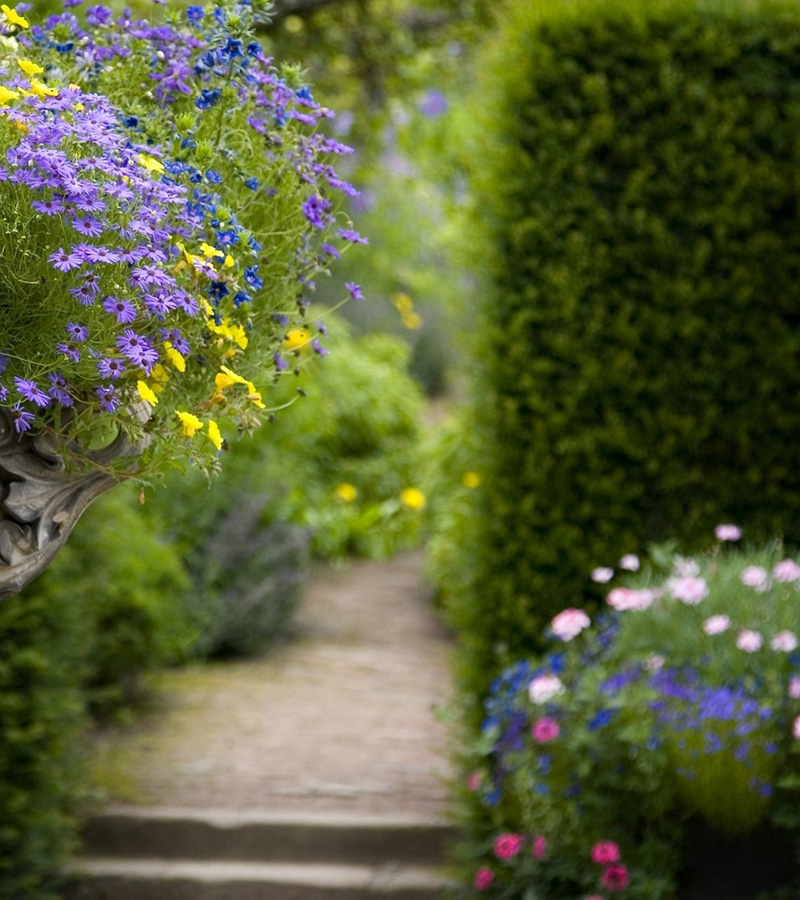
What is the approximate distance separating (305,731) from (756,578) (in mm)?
2483

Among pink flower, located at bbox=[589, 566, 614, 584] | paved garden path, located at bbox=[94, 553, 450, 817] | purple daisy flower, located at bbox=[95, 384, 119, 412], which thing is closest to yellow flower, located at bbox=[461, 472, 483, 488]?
paved garden path, located at bbox=[94, 553, 450, 817]

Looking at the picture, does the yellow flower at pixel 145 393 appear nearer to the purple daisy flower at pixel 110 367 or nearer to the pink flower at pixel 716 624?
the purple daisy flower at pixel 110 367

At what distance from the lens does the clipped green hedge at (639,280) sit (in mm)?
4016

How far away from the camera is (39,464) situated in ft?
5.75

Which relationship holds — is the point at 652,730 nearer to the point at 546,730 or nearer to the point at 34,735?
the point at 546,730

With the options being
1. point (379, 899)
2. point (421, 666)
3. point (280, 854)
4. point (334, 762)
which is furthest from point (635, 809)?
point (421, 666)

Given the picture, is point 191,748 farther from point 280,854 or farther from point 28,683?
point 28,683

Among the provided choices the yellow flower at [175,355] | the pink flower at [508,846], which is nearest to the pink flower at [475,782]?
the pink flower at [508,846]

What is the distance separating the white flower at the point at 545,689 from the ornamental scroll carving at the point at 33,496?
6.75 feet

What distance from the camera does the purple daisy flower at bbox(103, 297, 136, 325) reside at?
1604 millimetres

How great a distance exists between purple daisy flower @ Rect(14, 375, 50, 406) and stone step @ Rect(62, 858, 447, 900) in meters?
2.99

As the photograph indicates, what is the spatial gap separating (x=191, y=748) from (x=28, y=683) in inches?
58.5

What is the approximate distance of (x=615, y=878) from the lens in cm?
331

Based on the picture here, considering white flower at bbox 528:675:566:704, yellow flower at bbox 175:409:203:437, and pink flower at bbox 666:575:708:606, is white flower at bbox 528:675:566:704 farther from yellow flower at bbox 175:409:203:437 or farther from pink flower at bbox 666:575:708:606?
yellow flower at bbox 175:409:203:437
